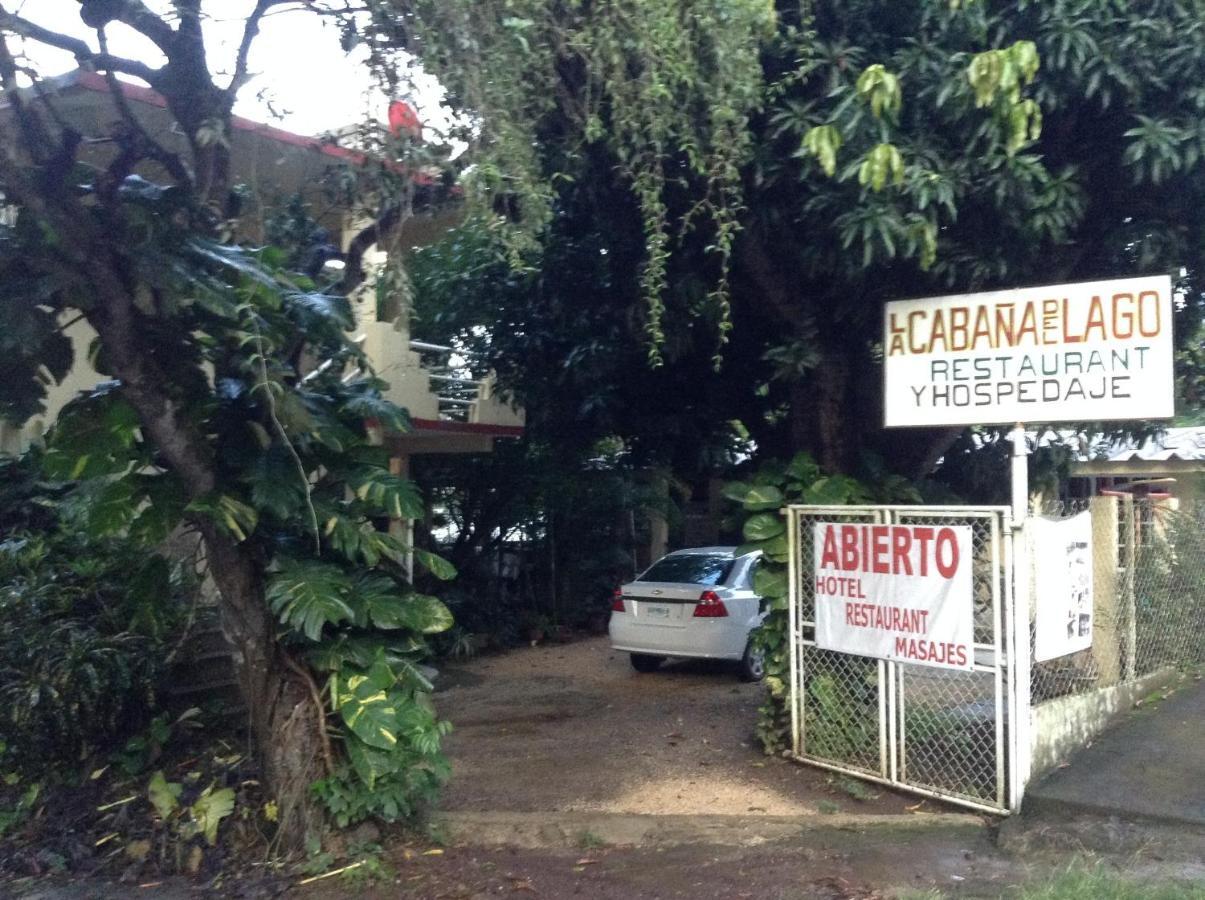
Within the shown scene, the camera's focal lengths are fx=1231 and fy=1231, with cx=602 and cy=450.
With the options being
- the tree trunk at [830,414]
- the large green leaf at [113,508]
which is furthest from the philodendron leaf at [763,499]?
the large green leaf at [113,508]

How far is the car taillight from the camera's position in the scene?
1233 centimetres

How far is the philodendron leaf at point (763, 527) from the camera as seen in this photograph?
27.1ft

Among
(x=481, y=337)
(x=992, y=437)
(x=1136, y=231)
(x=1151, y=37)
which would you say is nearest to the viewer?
(x=1151, y=37)

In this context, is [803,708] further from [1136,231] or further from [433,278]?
[433,278]

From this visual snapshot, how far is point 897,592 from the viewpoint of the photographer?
24.3 feet

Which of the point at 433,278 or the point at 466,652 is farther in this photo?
the point at 466,652

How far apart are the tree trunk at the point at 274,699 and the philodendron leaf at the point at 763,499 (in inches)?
124

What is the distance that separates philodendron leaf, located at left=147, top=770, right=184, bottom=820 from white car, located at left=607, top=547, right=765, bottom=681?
20.5 feet

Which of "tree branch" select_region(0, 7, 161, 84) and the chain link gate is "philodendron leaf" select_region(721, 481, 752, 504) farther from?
"tree branch" select_region(0, 7, 161, 84)

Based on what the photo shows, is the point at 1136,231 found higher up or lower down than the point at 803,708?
higher up

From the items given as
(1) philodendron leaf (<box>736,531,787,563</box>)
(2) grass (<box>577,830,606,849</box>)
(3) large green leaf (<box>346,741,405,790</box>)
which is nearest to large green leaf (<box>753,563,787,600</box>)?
(1) philodendron leaf (<box>736,531,787,563</box>)

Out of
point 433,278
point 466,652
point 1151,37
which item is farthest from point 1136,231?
point 466,652

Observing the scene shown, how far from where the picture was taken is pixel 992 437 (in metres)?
10.4

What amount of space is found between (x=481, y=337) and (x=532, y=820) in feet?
21.9
